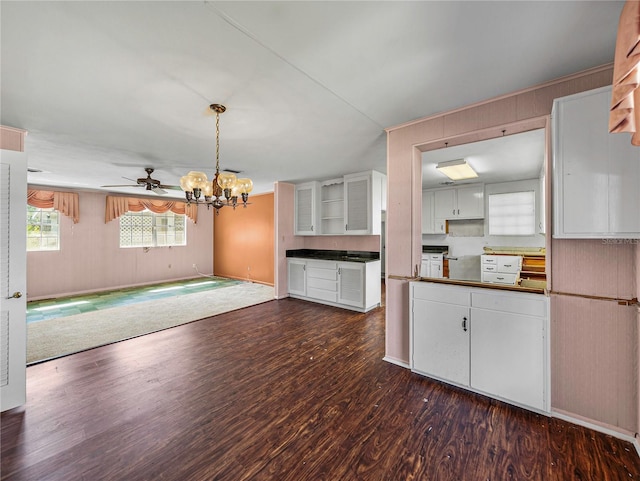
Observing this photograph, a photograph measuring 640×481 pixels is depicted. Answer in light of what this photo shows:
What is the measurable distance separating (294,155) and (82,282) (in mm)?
6079

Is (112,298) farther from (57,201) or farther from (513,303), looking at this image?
(513,303)

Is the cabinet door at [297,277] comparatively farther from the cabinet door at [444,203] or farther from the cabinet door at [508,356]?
the cabinet door at [508,356]

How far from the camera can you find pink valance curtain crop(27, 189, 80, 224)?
5.50m

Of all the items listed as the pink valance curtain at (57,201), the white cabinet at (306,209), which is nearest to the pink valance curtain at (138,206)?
the pink valance curtain at (57,201)

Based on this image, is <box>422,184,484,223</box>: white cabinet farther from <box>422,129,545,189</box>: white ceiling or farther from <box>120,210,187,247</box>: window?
<box>120,210,187,247</box>: window

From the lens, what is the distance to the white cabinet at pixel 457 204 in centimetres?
496

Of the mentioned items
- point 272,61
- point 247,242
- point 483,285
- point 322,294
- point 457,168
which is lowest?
point 322,294

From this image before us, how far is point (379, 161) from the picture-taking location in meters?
4.10

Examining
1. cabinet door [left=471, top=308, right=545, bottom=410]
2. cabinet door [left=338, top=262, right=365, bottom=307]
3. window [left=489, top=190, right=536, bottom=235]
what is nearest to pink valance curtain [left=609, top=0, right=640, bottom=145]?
cabinet door [left=471, top=308, right=545, bottom=410]

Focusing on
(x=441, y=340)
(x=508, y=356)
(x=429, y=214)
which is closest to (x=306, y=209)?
(x=429, y=214)

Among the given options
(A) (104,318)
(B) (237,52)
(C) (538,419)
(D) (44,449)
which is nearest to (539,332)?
(C) (538,419)

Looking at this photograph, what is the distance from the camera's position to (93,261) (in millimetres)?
6352

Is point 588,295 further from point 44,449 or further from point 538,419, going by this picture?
point 44,449

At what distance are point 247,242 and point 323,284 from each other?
10.6ft
